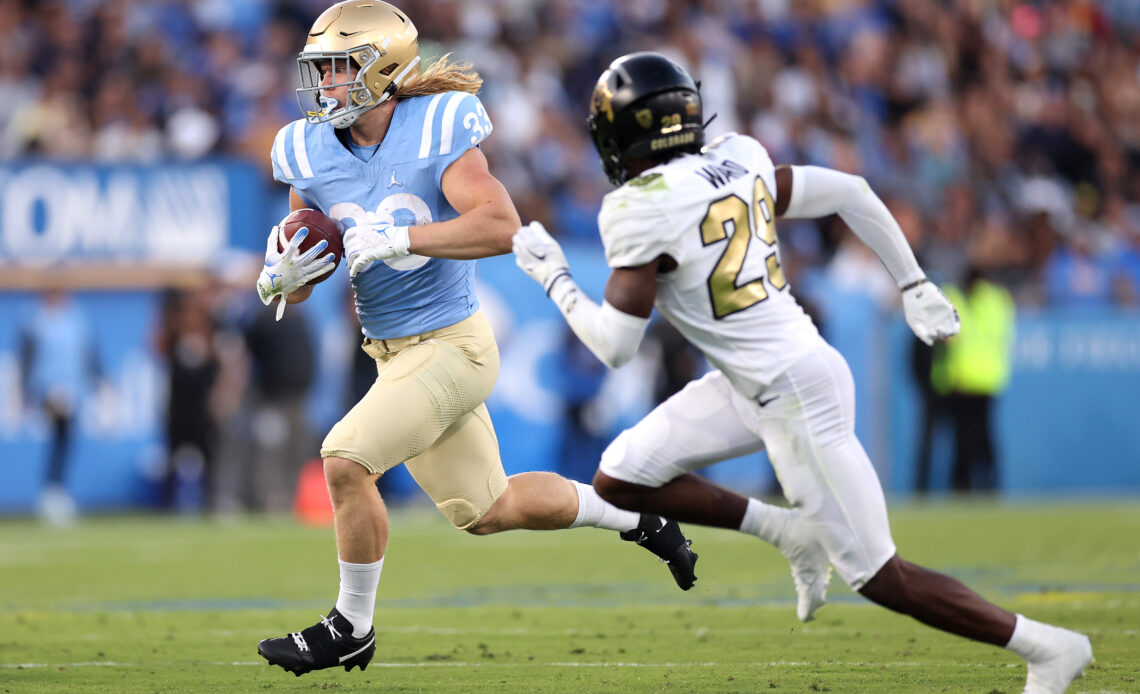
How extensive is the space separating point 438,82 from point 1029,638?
95.9 inches

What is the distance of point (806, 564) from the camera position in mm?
4332

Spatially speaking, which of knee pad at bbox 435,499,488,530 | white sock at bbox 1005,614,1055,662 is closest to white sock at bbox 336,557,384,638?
knee pad at bbox 435,499,488,530

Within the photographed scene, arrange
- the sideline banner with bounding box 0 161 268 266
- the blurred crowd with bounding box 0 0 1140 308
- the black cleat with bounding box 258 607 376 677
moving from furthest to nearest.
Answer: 1. the blurred crowd with bounding box 0 0 1140 308
2. the sideline banner with bounding box 0 161 268 266
3. the black cleat with bounding box 258 607 376 677

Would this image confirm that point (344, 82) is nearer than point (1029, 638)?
No

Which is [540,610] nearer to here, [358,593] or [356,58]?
[358,593]

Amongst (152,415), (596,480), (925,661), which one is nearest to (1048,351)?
(152,415)

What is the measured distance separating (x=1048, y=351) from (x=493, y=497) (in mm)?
7877

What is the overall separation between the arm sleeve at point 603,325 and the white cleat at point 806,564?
2.40 feet

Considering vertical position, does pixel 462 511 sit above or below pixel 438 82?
below

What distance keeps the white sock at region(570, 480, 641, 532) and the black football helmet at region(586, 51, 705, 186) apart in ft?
4.48

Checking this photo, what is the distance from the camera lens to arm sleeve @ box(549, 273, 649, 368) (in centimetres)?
392

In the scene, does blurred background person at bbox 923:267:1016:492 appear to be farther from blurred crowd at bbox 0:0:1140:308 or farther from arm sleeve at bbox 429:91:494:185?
arm sleeve at bbox 429:91:494:185

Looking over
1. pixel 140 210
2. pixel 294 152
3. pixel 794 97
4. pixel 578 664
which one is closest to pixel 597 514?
pixel 578 664

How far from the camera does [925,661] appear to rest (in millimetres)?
4984
